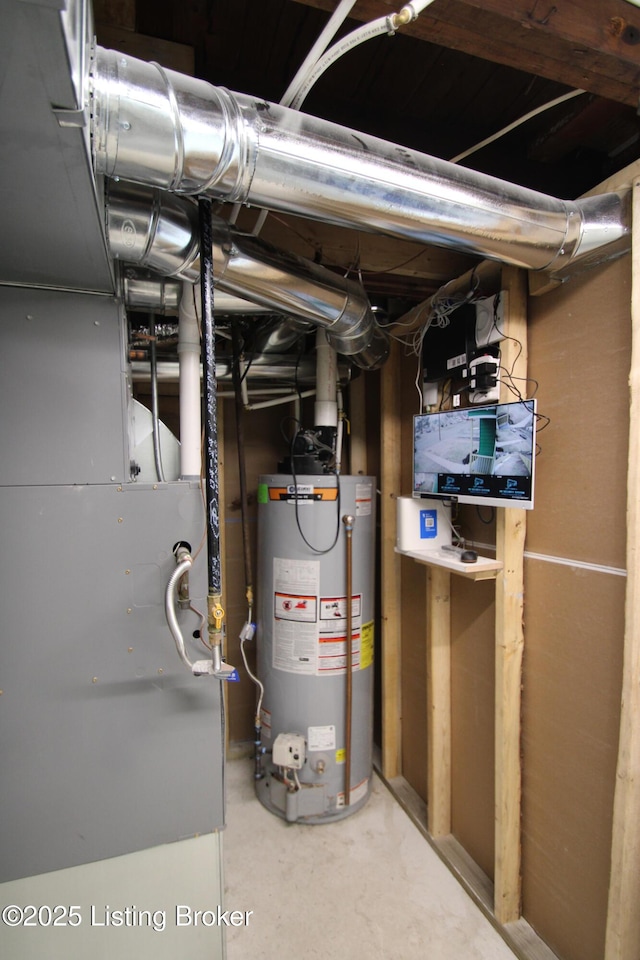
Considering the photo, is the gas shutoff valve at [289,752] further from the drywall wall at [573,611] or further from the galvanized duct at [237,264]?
the galvanized duct at [237,264]

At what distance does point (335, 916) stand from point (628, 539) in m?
1.65

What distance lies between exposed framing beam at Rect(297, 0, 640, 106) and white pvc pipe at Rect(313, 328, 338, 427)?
3.48ft

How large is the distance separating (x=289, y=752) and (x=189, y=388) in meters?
1.56

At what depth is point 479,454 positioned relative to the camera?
4.70ft

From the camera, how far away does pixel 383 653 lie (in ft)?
7.22

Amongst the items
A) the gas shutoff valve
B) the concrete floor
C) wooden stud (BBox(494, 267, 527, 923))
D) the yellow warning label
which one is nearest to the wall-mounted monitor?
wooden stud (BBox(494, 267, 527, 923))

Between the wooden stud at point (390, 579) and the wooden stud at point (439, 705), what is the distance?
1.21 feet

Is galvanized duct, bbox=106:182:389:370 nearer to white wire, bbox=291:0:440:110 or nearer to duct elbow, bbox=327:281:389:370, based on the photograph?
duct elbow, bbox=327:281:389:370

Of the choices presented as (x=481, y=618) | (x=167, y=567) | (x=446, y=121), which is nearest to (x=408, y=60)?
(x=446, y=121)

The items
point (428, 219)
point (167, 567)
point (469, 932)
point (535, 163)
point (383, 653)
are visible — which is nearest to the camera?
point (428, 219)

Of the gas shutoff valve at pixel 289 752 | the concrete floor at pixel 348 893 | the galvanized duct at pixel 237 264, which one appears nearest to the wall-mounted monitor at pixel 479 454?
the galvanized duct at pixel 237 264

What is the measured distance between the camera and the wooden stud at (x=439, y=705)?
1.80 meters

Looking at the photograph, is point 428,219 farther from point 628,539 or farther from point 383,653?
point 383,653

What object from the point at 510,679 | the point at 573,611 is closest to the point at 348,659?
the point at 510,679
